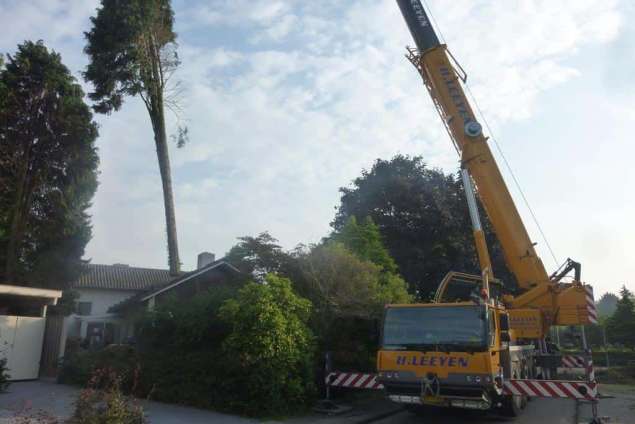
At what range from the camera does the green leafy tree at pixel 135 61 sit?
21.9 metres

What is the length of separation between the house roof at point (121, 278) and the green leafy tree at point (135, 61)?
15717 mm

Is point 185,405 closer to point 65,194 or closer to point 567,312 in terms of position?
point 567,312

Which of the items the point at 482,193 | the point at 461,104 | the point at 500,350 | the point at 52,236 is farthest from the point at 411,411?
the point at 52,236

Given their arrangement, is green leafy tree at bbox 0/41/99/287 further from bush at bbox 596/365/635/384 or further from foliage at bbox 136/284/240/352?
bush at bbox 596/365/635/384

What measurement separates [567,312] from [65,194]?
2153 cm

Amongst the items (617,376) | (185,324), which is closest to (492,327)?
(185,324)

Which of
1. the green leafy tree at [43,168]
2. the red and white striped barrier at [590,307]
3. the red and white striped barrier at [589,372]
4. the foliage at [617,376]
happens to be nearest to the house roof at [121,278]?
the green leafy tree at [43,168]

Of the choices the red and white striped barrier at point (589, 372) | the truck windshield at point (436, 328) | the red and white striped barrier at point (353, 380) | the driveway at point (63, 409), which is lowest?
the driveway at point (63, 409)

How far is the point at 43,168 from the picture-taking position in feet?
76.0

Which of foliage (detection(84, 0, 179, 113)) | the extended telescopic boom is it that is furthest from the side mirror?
foliage (detection(84, 0, 179, 113))

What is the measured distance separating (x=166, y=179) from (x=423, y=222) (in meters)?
14.2

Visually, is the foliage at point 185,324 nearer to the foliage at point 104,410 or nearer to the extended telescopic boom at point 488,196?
the foliage at point 104,410

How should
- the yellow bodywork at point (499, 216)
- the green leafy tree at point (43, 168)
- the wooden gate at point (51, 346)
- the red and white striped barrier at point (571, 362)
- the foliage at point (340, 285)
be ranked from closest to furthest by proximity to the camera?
the yellow bodywork at point (499, 216) < the foliage at point (340, 285) < the red and white striped barrier at point (571, 362) < the wooden gate at point (51, 346) < the green leafy tree at point (43, 168)

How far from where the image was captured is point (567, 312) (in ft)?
44.0
